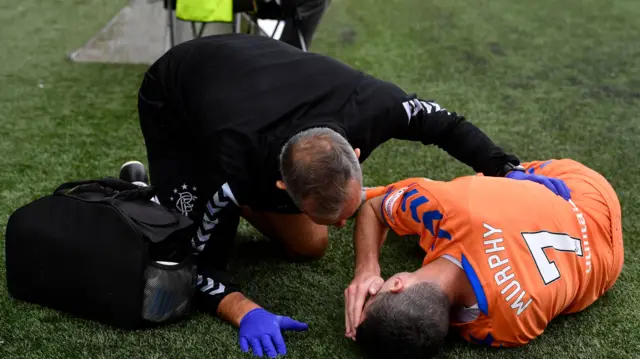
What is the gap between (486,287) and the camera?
4.73 ft

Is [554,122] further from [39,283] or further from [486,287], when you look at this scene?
[39,283]

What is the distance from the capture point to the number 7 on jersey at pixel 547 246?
1.49 m

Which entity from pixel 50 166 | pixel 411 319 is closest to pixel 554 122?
pixel 411 319

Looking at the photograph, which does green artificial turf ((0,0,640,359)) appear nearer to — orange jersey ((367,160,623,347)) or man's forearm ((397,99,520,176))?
orange jersey ((367,160,623,347))

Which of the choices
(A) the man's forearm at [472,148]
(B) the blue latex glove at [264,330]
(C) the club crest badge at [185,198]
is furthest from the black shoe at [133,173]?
(A) the man's forearm at [472,148]

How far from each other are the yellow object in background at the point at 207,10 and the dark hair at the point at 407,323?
1.38 m

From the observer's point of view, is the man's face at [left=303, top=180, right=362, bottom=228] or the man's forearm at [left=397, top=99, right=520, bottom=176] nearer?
the man's face at [left=303, top=180, right=362, bottom=228]

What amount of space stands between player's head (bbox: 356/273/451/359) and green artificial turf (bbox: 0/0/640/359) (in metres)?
0.18

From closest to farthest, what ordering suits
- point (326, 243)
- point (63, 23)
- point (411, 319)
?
point (411, 319) < point (326, 243) < point (63, 23)

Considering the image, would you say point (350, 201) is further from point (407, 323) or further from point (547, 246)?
point (547, 246)

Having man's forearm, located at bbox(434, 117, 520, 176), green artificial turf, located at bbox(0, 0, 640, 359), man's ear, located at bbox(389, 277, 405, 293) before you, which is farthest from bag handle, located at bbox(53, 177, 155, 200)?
man's forearm, located at bbox(434, 117, 520, 176)

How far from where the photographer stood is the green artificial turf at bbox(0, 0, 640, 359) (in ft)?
5.24

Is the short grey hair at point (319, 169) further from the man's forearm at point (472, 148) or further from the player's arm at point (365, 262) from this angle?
the man's forearm at point (472, 148)

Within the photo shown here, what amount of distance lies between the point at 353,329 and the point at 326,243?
0.44 m
